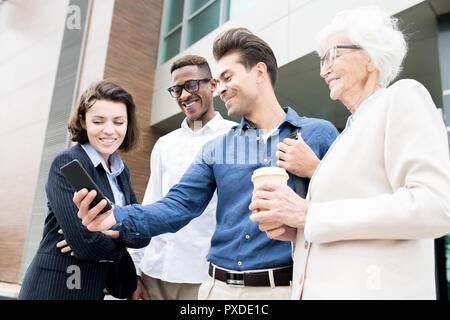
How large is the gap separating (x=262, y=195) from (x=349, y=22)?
0.78 meters

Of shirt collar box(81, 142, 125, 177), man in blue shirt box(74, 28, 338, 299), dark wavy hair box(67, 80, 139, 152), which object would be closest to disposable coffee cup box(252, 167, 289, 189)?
man in blue shirt box(74, 28, 338, 299)

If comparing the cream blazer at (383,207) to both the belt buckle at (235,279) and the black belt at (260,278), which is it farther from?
the belt buckle at (235,279)

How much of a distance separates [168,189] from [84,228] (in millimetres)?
1036

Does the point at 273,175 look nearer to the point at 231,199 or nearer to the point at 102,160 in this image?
the point at 231,199

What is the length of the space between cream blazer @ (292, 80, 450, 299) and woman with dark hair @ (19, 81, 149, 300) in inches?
35.6

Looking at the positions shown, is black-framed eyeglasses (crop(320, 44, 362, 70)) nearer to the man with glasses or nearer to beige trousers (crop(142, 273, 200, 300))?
the man with glasses

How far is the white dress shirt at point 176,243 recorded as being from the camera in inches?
92.4

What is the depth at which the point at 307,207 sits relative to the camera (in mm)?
1157

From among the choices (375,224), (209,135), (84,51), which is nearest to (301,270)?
(375,224)

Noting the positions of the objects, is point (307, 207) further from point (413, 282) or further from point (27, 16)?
point (27, 16)

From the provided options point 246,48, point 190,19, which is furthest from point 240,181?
point 190,19

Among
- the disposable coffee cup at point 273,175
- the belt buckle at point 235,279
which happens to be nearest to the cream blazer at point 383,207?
the disposable coffee cup at point 273,175

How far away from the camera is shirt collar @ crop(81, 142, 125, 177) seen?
6.13 ft
